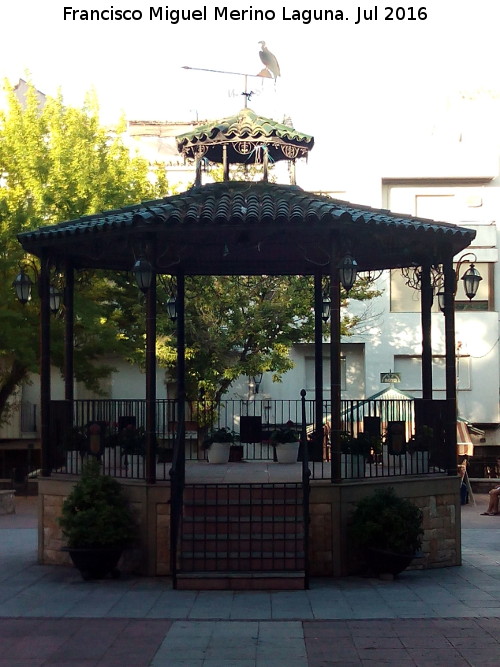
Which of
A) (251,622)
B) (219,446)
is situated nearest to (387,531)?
(251,622)

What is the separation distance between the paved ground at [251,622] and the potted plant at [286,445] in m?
4.06

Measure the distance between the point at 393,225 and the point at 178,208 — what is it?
8.91 feet

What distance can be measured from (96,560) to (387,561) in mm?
3457

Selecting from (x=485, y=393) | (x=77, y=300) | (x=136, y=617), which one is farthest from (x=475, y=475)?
(x=136, y=617)

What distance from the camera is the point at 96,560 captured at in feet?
38.8

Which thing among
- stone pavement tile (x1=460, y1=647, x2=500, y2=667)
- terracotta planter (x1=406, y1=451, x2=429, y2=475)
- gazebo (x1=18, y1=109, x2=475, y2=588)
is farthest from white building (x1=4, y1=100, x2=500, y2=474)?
stone pavement tile (x1=460, y1=647, x2=500, y2=667)

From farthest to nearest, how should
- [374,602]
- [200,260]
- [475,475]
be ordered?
1. [475,475]
2. [200,260]
3. [374,602]

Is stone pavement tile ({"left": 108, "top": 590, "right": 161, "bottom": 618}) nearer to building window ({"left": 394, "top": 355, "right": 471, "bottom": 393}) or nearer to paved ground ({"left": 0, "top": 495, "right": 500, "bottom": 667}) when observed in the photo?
paved ground ({"left": 0, "top": 495, "right": 500, "bottom": 667})

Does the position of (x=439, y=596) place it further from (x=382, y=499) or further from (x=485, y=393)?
(x=485, y=393)

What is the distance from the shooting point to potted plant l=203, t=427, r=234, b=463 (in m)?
16.2

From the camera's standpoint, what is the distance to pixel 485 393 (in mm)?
35781

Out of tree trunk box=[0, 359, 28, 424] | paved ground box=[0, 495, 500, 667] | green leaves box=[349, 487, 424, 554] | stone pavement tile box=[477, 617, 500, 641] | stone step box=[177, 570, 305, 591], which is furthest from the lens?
tree trunk box=[0, 359, 28, 424]

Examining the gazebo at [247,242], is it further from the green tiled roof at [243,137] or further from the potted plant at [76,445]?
the potted plant at [76,445]

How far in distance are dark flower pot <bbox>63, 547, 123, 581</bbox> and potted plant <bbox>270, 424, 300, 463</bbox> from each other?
15.6 ft
